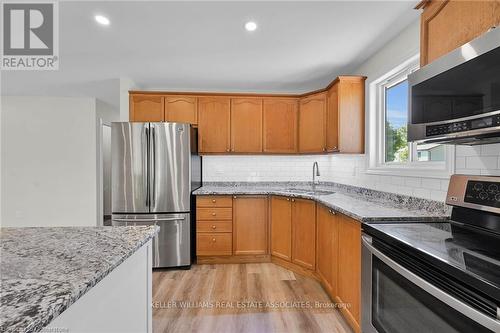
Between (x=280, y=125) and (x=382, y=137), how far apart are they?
1.38 m

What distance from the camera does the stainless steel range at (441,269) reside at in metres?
0.83

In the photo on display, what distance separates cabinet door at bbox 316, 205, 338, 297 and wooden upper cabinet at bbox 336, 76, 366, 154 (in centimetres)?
83

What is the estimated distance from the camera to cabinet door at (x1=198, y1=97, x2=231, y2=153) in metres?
3.56

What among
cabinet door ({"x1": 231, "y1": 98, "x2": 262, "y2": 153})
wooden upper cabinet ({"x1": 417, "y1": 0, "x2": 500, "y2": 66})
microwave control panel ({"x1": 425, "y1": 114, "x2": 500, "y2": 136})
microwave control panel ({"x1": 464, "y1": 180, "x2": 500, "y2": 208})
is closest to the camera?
microwave control panel ({"x1": 425, "y1": 114, "x2": 500, "y2": 136})

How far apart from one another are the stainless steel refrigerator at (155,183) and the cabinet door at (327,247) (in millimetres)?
1538

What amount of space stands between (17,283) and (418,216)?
194 centimetres

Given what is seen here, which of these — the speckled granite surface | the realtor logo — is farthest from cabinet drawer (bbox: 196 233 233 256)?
the realtor logo

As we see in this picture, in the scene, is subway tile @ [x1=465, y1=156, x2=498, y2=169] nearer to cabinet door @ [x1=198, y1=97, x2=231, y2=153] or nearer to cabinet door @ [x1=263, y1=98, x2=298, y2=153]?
cabinet door @ [x1=263, y1=98, x2=298, y2=153]

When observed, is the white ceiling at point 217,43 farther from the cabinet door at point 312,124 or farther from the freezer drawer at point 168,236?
the freezer drawer at point 168,236

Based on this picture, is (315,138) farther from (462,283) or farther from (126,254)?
(126,254)

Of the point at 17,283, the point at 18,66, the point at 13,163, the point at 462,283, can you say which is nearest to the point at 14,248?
the point at 17,283

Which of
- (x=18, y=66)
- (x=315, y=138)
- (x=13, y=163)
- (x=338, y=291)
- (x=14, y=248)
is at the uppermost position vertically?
(x=18, y=66)

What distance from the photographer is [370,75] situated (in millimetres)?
2764

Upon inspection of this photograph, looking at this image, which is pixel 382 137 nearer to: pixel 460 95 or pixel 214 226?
pixel 460 95
